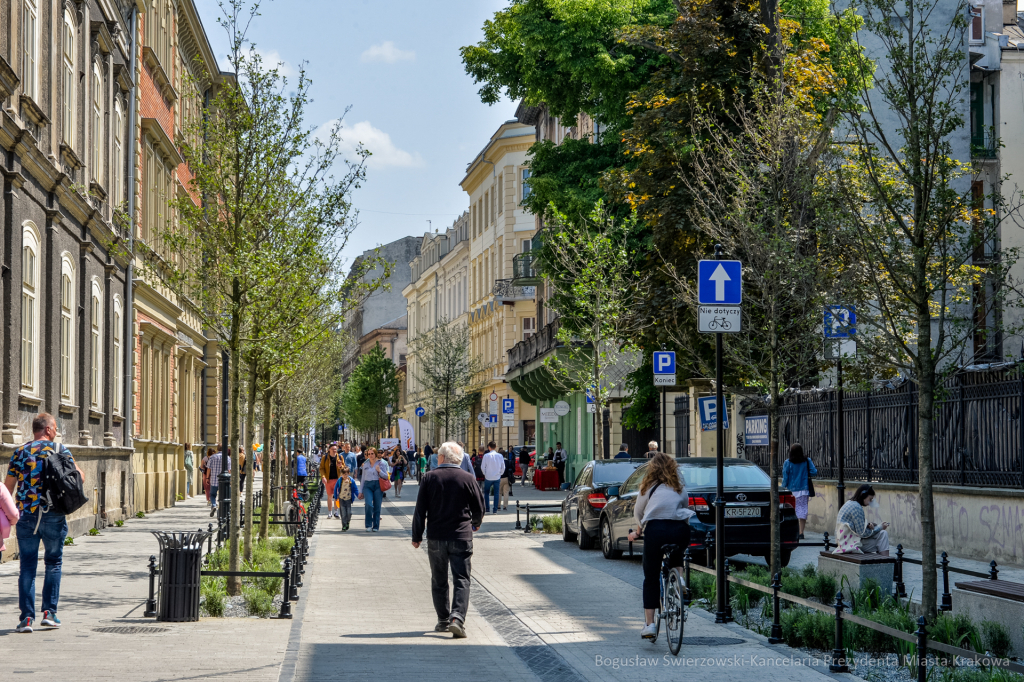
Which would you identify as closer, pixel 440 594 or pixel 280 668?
pixel 280 668

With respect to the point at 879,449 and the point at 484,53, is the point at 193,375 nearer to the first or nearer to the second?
the point at 484,53

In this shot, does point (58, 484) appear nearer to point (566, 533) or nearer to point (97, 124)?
point (566, 533)

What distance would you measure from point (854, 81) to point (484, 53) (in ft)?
70.5

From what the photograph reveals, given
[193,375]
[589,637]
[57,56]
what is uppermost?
[57,56]

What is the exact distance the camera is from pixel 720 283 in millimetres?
12531

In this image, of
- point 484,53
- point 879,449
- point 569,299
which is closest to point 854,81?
point 879,449

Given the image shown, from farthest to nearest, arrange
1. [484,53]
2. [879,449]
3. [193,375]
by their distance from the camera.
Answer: [193,375] < [484,53] < [879,449]

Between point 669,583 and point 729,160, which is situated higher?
point 729,160

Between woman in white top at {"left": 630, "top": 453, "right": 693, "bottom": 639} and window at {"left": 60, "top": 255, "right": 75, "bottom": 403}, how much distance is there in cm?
1413

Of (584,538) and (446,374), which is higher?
(446,374)

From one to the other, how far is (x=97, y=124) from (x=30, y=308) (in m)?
6.72

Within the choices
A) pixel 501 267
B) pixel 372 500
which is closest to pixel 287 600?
pixel 372 500

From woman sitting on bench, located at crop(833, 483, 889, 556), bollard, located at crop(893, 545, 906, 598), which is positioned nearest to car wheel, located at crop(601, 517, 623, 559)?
woman sitting on bench, located at crop(833, 483, 889, 556)

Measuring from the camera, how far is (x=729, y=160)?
15.8m
